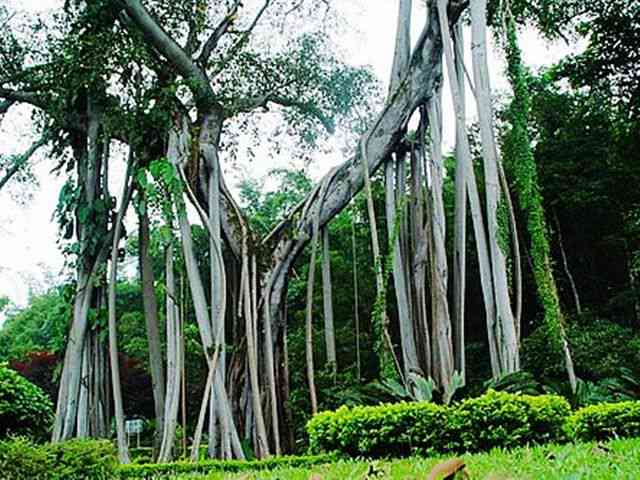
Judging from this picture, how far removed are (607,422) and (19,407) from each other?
3684mm

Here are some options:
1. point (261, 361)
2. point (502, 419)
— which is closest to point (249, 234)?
point (261, 361)

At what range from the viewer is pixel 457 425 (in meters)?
4.20

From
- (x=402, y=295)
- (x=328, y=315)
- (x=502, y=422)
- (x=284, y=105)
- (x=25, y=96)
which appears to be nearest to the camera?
(x=502, y=422)

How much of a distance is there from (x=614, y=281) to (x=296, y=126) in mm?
5222

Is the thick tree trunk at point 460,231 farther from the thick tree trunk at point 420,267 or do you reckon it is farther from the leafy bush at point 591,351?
the leafy bush at point 591,351

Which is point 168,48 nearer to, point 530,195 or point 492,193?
point 492,193

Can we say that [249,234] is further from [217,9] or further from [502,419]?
[502,419]

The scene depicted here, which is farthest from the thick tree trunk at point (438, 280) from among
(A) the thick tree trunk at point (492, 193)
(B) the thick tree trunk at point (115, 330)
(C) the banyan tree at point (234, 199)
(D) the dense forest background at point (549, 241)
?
(B) the thick tree trunk at point (115, 330)

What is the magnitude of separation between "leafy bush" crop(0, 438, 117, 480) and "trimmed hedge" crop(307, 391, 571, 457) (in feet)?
4.49

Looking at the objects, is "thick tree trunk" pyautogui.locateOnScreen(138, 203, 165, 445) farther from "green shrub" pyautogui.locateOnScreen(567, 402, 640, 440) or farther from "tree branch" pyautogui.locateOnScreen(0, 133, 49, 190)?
"green shrub" pyautogui.locateOnScreen(567, 402, 640, 440)

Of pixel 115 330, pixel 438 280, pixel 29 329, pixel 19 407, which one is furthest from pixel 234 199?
pixel 29 329

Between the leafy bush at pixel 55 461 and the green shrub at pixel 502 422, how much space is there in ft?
6.31

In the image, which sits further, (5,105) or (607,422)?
(5,105)

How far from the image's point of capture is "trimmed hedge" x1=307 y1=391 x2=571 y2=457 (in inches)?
164
